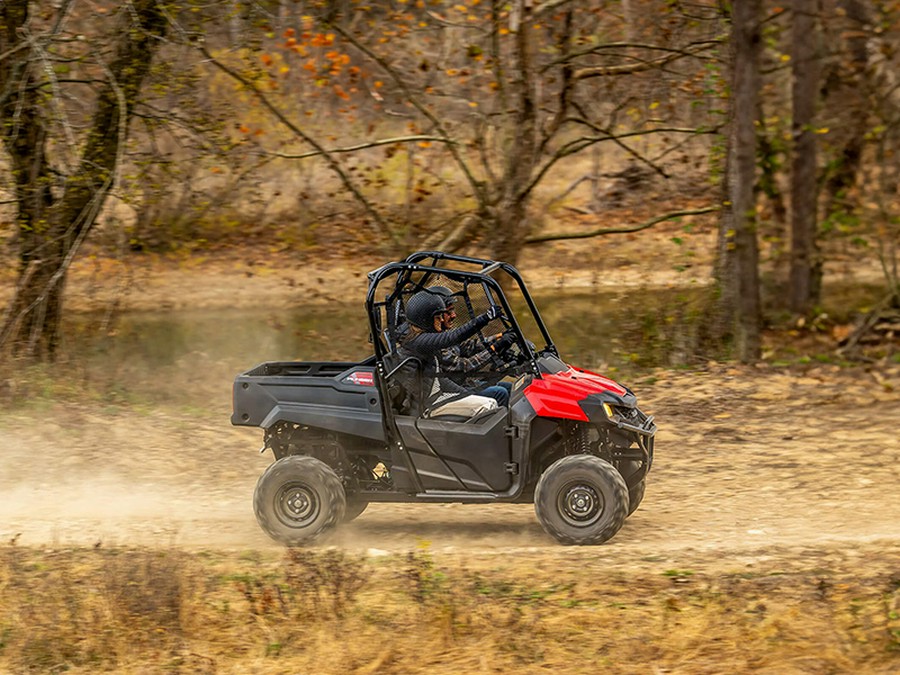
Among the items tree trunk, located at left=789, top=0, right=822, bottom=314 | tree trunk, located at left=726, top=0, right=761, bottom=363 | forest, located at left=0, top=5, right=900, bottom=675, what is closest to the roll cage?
forest, located at left=0, top=5, right=900, bottom=675

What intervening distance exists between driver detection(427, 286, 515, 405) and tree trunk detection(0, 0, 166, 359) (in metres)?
6.71

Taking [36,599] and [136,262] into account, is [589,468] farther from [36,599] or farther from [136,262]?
[136,262]

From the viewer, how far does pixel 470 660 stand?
6.96m

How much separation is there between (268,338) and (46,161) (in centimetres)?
512

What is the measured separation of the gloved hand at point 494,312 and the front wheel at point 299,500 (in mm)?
1514

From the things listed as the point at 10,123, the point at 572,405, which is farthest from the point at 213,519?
the point at 10,123

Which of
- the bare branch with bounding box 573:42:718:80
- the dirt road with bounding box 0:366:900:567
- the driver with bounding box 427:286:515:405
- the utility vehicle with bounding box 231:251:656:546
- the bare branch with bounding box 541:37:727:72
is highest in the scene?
the bare branch with bounding box 541:37:727:72

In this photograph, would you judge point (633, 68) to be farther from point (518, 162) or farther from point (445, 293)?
point (445, 293)

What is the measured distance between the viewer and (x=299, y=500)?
826cm

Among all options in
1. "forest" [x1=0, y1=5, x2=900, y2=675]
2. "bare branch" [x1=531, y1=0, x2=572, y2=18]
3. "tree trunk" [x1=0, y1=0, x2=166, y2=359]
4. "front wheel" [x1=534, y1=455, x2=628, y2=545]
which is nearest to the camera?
"forest" [x1=0, y1=5, x2=900, y2=675]

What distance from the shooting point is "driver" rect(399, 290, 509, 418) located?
7.98 metres

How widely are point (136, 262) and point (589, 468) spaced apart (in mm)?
10567

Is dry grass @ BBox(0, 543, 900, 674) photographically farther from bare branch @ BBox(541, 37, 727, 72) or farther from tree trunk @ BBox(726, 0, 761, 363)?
bare branch @ BBox(541, 37, 727, 72)

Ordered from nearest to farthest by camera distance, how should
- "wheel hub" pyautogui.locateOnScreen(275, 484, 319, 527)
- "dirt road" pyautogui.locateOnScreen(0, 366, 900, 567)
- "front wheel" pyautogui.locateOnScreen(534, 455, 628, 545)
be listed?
"front wheel" pyautogui.locateOnScreen(534, 455, 628, 545) → "wheel hub" pyautogui.locateOnScreen(275, 484, 319, 527) → "dirt road" pyautogui.locateOnScreen(0, 366, 900, 567)
